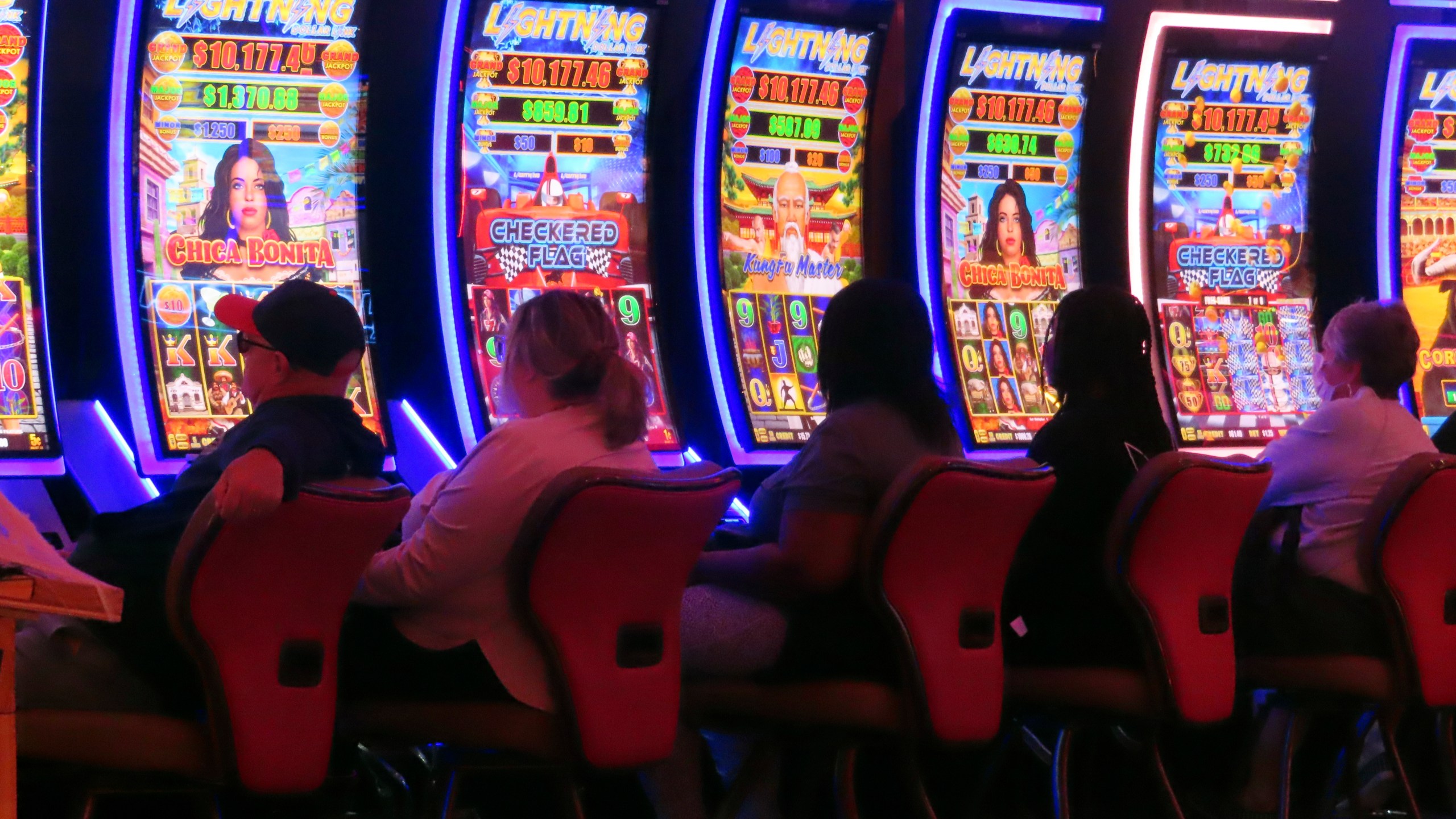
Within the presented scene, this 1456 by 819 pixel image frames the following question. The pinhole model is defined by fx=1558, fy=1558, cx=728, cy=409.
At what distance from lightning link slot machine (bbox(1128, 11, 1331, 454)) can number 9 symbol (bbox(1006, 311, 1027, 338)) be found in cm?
46

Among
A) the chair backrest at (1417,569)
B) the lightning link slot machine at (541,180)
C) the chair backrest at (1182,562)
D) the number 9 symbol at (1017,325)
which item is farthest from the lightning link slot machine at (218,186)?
the chair backrest at (1417,569)

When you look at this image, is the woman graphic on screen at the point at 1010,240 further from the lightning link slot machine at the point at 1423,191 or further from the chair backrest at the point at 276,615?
the chair backrest at the point at 276,615

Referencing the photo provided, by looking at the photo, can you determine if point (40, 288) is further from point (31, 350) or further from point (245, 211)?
point (245, 211)

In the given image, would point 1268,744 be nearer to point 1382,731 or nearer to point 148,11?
point 1382,731

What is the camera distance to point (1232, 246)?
517 centimetres

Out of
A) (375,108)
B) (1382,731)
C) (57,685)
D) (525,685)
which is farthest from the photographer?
(375,108)

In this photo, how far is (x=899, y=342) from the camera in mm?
3121

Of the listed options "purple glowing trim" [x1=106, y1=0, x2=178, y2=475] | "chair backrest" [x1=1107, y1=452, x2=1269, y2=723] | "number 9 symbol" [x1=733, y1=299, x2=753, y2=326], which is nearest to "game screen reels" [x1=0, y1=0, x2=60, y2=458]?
"purple glowing trim" [x1=106, y1=0, x2=178, y2=475]

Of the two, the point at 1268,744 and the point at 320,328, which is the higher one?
the point at 320,328

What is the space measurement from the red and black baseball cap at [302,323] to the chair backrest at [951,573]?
98cm

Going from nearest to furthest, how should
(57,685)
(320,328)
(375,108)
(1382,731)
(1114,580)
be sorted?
(57,685) → (320,328) → (1114,580) → (1382,731) → (375,108)

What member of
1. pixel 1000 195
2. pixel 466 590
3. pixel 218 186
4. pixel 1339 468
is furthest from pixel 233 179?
pixel 1339 468

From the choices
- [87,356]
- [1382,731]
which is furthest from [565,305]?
[1382,731]

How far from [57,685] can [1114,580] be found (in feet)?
6.09
